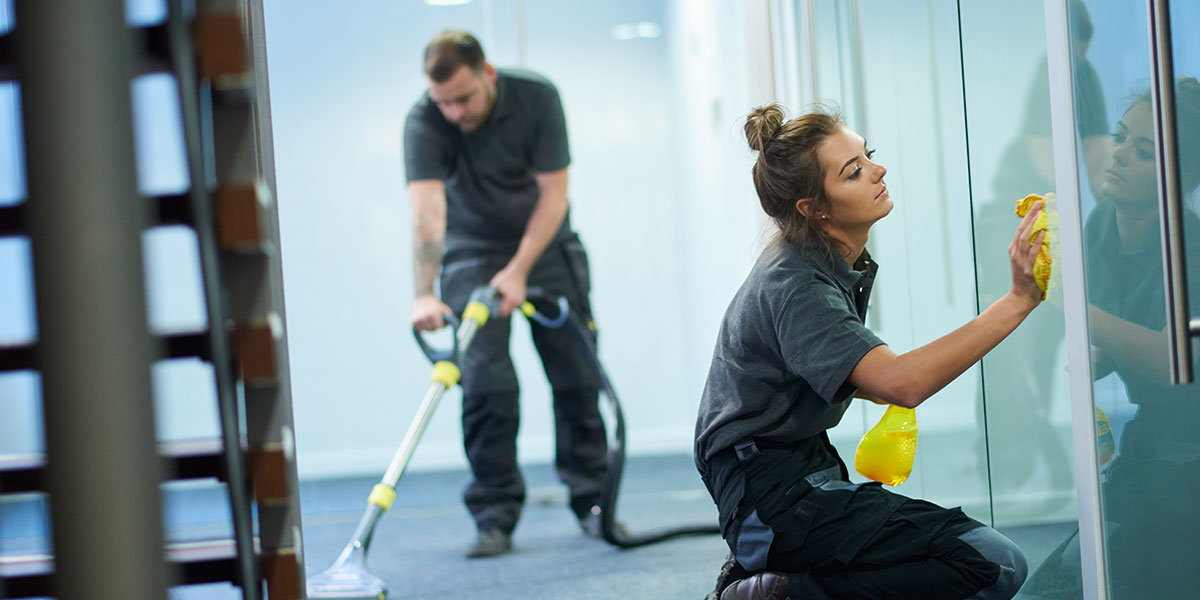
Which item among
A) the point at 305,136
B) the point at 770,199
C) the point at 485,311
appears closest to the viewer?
the point at 770,199

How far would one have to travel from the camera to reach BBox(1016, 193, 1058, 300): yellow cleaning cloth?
4.46 feet

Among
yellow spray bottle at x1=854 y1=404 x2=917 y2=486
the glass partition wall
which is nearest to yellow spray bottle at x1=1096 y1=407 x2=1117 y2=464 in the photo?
the glass partition wall

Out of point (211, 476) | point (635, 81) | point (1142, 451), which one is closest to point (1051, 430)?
point (1142, 451)

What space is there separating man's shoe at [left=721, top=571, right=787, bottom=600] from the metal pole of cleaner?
1115 millimetres

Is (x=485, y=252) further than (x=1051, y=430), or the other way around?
(x=485, y=252)

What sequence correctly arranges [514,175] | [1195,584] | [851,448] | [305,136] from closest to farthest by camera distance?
[1195,584]
[851,448]
[514,175]
[305,136]

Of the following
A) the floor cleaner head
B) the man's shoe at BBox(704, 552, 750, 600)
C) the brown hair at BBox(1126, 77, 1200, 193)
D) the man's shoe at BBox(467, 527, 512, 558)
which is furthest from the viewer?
the man's shoe at BBox(467, 527, 512, 558)

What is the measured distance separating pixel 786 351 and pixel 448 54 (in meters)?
1.69

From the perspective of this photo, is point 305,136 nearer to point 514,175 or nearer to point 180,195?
point 514,175

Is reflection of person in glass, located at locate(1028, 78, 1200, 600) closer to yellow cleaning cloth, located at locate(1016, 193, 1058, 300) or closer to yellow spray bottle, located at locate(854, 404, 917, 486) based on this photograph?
yellow cleaning cloth, located at locate(1016, 193, 1058, 300)

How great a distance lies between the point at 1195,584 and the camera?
1.36m

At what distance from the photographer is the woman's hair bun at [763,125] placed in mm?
1581

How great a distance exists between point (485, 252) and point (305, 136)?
3.70 feet

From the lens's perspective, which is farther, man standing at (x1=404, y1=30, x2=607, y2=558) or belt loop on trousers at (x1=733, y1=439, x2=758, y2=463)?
man standing at (x1=404, y1=30, x2=607, y2=558)
